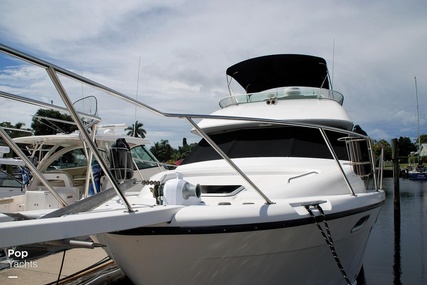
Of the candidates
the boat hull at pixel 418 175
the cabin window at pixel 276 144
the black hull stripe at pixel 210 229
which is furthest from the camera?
the boat hull at pixel 418 175

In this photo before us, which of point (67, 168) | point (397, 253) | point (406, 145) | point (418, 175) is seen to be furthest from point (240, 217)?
point (406, 145)

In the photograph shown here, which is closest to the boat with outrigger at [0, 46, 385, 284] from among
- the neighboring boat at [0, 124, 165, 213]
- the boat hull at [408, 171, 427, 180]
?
the neighboring boat at [0, 124, 165, 213]

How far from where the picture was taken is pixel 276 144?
495cm

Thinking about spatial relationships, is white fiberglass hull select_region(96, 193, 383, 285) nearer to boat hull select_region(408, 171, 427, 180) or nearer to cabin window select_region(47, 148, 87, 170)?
cabin window select_region(47, 148, 87, 170)

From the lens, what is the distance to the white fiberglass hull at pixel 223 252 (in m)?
2.80

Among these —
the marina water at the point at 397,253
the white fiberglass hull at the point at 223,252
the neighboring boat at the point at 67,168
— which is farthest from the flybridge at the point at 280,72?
the white fiberglass hull at the point at 223,252

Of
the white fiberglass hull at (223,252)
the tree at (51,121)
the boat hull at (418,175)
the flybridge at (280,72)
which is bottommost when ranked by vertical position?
the boat hull at (418,175)

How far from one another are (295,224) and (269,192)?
538 millimetres

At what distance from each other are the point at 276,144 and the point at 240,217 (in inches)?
89.9

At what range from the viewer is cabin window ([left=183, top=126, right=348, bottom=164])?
4805mm

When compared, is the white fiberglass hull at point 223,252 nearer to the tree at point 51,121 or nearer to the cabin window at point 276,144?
the cabin window at point 276,144

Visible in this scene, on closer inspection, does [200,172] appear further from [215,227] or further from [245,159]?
[215,227]

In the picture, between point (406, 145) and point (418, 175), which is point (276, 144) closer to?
point (418, 175)

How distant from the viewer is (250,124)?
5.18 meters
